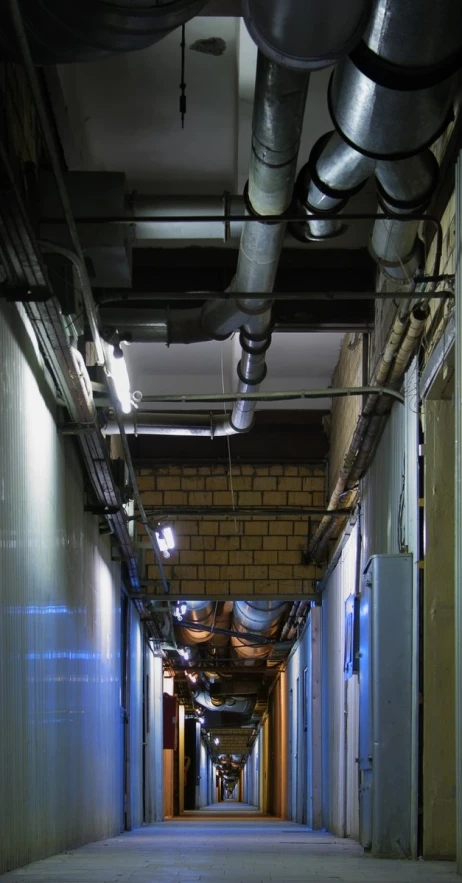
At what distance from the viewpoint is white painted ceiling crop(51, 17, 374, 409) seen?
251 inches

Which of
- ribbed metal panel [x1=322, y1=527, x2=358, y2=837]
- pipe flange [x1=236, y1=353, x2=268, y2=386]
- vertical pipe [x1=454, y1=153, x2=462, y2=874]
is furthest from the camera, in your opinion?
ribbed metal panel [x1=322, y1=527, x2=358, y2=837]

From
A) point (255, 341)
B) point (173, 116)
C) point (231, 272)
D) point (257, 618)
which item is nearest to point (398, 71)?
point (173, 116)

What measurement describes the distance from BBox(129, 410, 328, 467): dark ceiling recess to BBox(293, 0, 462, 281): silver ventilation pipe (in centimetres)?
666

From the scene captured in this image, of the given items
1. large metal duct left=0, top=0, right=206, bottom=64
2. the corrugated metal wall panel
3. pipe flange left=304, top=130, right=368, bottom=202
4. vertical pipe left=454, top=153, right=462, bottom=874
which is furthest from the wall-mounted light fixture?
large metal duct left=0, top=0, right=206, bottom=64

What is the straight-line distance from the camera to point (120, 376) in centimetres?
743

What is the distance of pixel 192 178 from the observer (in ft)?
25.4

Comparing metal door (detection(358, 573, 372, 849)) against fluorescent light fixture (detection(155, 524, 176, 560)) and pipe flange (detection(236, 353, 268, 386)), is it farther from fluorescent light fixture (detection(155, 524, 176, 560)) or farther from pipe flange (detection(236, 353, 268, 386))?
fluorescent light fixture (detection(155, 524, 176, 560))

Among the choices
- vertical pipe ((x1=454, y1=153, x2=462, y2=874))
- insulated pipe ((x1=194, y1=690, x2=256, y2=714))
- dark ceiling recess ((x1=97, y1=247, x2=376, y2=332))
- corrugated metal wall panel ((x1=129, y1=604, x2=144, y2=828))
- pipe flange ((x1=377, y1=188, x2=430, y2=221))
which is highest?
dark ceiling recess ((x1=97, y1=247, x2=376, y2=332))

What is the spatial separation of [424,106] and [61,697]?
4544mm

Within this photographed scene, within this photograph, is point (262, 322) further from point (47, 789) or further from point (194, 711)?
point (194, 711)

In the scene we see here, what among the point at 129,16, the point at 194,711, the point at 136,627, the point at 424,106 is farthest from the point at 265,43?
the point at 194,711

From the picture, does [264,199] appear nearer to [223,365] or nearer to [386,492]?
[386,492]

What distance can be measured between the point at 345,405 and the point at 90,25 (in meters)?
7.06

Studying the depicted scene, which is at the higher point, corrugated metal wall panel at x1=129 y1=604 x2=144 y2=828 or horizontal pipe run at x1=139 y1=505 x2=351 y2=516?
horizontal pipe run at x1=139 y1=505 x2=351 y2=516
